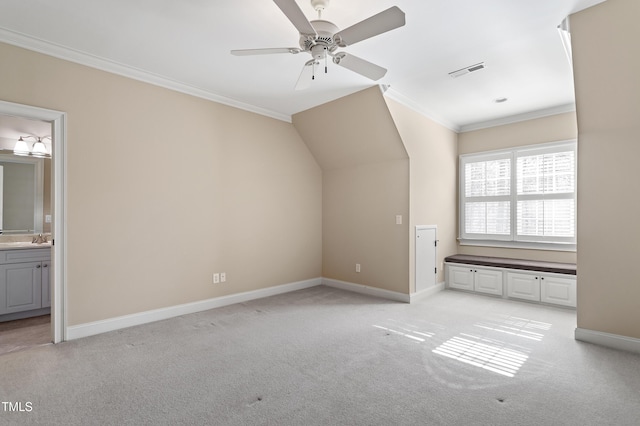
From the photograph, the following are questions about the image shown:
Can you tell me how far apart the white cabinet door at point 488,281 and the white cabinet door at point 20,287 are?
5894 millimetres

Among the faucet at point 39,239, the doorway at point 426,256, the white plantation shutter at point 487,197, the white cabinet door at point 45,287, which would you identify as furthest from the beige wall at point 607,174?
the faucet at point 39,239

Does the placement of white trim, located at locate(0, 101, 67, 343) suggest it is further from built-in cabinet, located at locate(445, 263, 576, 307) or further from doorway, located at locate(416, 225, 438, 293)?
built-in cabinet, located at locate(445, 263, 576, 307)

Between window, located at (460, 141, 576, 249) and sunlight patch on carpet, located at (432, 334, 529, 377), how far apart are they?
255cm

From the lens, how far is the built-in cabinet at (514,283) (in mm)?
4059

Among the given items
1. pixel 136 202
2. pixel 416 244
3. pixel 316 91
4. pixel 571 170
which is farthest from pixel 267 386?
pixel 571 170

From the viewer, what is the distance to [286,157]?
4.96 m

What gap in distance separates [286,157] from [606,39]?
3.76 meters

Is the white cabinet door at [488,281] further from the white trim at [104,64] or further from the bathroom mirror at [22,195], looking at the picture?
the bathroom mirror at [22,195]

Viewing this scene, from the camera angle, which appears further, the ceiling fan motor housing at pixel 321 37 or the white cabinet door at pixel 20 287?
the white cabinet door at pixel 20 287

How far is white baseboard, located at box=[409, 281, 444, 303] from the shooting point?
174 inches

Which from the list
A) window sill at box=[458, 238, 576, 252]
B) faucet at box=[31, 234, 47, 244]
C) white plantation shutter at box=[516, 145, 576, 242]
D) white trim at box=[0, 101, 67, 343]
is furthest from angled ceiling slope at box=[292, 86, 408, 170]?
faucet at box=[31, 234, 47, 244]

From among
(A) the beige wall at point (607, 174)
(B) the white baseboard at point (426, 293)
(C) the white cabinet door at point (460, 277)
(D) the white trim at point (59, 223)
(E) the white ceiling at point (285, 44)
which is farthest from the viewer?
(C) the white cabinet door at point (460, 277)

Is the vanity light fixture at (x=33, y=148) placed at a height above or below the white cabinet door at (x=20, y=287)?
above

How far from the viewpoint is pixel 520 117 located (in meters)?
4.86
